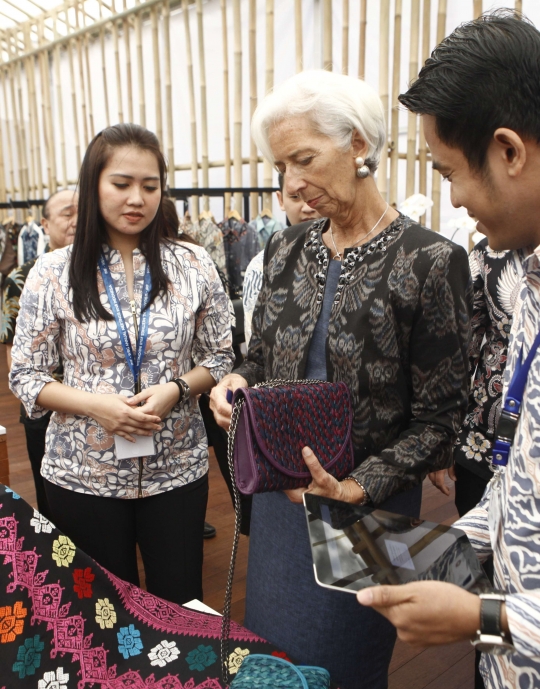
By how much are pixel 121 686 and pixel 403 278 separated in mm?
1051

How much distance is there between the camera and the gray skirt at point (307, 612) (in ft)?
4.21

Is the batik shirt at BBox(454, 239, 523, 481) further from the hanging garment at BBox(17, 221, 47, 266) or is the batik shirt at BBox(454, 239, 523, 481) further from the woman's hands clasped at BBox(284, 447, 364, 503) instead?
the hanging garment at BBox(17, 221, 47, 266)

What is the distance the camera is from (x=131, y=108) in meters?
6.91

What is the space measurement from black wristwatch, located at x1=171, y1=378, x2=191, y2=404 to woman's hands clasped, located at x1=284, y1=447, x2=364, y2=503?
743 mm

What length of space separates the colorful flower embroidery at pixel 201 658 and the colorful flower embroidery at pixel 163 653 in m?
0.04

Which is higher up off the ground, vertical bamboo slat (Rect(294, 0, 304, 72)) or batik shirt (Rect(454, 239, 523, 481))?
vertical bamboo slat (Rect(294, 0, 304, 72))

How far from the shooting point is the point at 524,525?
81 cm

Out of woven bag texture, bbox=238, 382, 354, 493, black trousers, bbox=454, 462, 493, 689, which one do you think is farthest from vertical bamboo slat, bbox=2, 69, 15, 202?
woven bag texture, bbox=238, 382, 354, 493

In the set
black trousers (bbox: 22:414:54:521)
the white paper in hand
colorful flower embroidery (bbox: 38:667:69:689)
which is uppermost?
the white paper in hand

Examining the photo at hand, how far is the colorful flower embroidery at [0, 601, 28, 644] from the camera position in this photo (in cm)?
136

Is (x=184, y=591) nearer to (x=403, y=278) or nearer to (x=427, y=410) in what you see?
(x=427, y=410)

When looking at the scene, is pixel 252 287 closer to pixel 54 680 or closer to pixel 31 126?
pixel 54 680

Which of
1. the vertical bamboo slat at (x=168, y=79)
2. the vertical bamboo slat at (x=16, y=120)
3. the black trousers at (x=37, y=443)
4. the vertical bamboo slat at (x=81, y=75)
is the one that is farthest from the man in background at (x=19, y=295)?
the vertical bamboo slat at (x=16, y=120)

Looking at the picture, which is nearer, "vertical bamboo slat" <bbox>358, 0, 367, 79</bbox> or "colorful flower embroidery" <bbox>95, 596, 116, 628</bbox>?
"colorful flower embroidery" <bbox>95, 596, 116, 628</bbox>
